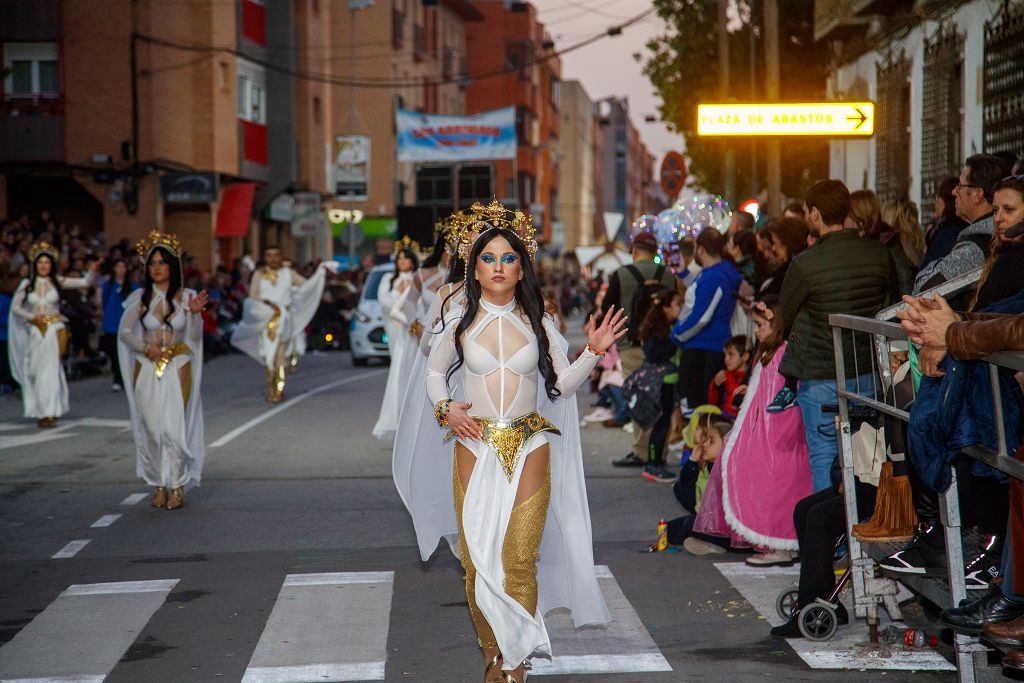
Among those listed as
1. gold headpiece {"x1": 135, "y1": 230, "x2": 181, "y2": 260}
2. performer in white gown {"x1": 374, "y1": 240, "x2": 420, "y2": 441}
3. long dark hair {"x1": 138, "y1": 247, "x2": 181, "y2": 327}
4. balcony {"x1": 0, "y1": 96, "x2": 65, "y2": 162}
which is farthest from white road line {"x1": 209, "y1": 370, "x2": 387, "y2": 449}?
balcony {"x1": 0, "y1": 96, "x2": 65, "y2": 162}

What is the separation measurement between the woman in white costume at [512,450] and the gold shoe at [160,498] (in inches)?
202

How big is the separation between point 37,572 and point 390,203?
50.2 metres

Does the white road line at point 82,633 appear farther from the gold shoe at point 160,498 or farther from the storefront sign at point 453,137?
the storefront sign at point 453,137

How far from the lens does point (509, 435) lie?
6.37 metres

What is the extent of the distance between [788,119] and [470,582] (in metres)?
Answer: 14.4

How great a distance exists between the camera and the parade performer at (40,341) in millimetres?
17391

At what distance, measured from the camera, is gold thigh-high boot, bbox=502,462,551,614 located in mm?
6215

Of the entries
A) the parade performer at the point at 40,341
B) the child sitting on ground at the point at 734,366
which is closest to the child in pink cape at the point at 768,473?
the child sitting on ground at the point at 734,366

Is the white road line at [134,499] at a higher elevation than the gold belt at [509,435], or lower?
lower

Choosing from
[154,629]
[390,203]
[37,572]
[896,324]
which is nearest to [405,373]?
[37,572]

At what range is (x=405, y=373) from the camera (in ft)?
51.0

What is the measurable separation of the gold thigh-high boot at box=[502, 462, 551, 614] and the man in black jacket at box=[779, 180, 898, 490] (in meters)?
2.27

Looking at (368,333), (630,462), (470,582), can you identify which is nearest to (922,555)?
(470,582)

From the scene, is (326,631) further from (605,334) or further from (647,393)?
(647,393)
